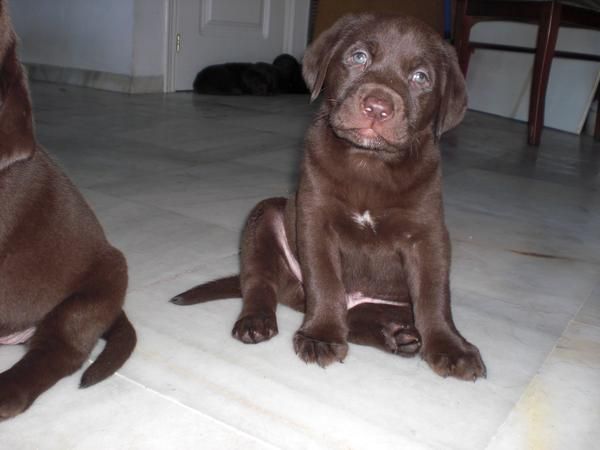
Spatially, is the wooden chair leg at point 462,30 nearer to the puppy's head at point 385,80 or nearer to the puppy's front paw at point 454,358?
the puppy's head at point 385,80

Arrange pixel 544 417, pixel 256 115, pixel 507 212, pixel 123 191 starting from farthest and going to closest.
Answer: pixel 256 115, pixel 507 212, pixel 123 191, pixel 544 417

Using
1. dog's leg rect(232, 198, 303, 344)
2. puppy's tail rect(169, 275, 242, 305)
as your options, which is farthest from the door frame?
puppy's tail rect(169, 275, 242, 305)

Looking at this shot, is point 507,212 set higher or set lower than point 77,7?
lower

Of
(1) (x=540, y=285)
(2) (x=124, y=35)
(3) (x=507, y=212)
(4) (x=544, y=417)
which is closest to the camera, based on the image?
(4) (x=544, y=417)

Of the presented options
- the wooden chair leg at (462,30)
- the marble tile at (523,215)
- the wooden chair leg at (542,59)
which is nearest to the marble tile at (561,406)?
the marble tile at (523,215)

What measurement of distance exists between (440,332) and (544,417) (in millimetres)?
369

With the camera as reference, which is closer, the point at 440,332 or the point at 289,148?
the point at 440,332

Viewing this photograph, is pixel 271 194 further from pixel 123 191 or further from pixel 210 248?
pixel 210 248

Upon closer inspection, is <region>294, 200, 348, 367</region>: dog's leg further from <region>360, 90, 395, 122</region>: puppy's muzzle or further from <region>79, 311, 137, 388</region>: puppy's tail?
<region>79, 311, 137, 388</region>: puppy's tail

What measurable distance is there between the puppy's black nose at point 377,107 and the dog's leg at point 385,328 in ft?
2.01

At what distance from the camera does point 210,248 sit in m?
2.81

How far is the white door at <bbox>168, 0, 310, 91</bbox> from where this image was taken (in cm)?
771

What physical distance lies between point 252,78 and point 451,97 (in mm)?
6298

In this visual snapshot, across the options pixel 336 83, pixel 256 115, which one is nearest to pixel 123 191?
pixel 336 83
